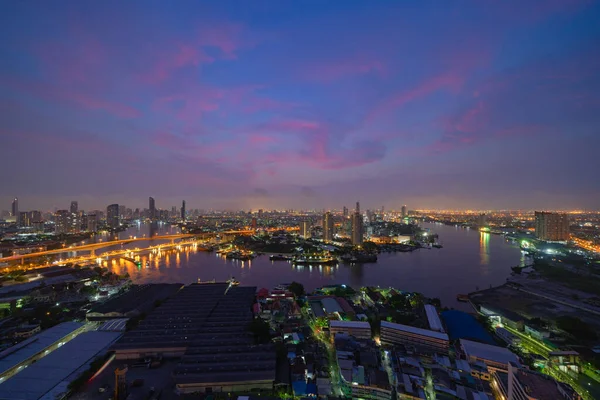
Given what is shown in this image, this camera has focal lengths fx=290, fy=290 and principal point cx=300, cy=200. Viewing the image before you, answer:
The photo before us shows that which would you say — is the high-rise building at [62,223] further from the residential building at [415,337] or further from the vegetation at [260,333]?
the residential building at [415,337]

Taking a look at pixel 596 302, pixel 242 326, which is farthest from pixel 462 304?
pixel 242 326

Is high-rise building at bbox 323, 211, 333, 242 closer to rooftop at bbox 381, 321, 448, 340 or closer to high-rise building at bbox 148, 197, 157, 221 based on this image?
rooftop at bbox 381, 321, 448, 340

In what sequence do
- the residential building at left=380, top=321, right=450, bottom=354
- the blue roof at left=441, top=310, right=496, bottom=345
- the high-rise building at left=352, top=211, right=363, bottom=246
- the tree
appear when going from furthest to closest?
the high-rise building at left=352, top=211, right=363, bottom=246 → the tree → the blue roof at left=441, top=310, right=496, bottom=345 → the residential building at left=380, top=321, right=450, bottom=354

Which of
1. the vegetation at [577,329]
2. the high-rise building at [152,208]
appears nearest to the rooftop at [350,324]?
the vegetation at [577,329]

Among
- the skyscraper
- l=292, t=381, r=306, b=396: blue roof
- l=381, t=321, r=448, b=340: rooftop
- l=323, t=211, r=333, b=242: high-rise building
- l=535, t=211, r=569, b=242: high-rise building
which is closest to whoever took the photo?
l=292, t=381, r=306, b=396: blue roof

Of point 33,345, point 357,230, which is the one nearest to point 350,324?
point 33,345

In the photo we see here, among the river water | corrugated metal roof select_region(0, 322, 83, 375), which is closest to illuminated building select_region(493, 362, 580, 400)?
the river water
